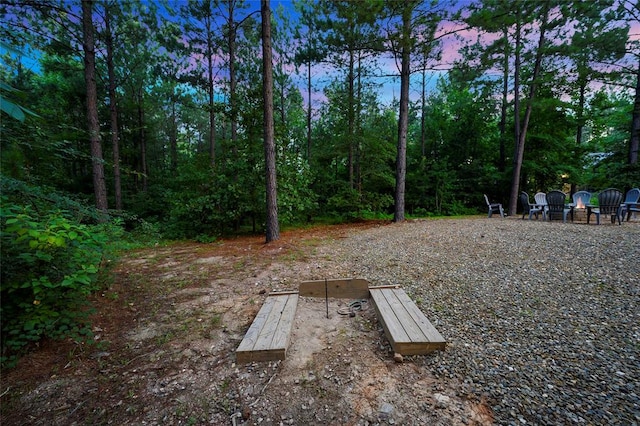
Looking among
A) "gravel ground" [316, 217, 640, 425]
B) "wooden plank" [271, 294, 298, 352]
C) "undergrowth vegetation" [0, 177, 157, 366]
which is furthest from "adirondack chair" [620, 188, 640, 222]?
"undergrowth vegetation" [0, 177, 157, 366]

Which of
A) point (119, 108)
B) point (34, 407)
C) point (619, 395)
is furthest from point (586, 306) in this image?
point (119, 108)

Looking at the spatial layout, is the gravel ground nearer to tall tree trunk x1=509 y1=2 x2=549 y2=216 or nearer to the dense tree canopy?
the dense tree canopy

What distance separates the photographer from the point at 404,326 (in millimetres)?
2158

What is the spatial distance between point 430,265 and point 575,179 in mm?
13630

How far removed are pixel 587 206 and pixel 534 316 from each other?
737cm

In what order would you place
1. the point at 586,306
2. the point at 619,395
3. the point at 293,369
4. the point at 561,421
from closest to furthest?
the point at 561,421 → the point at 619,395 → the point at 293,369 → the point at 586,306

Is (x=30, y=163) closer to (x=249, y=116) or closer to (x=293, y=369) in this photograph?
(x=249, y=116)

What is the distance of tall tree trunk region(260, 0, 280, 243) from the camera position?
5.59 metres

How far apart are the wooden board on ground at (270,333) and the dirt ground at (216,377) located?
8 cm

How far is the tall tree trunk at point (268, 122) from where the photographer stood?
5.59 m

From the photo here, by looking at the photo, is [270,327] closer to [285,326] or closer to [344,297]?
[285,326]

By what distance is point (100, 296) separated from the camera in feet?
10.2

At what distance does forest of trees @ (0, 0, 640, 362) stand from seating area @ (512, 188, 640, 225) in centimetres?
217

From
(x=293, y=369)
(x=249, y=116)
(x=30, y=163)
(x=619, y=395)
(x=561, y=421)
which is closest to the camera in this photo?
(x=561, y=421)
